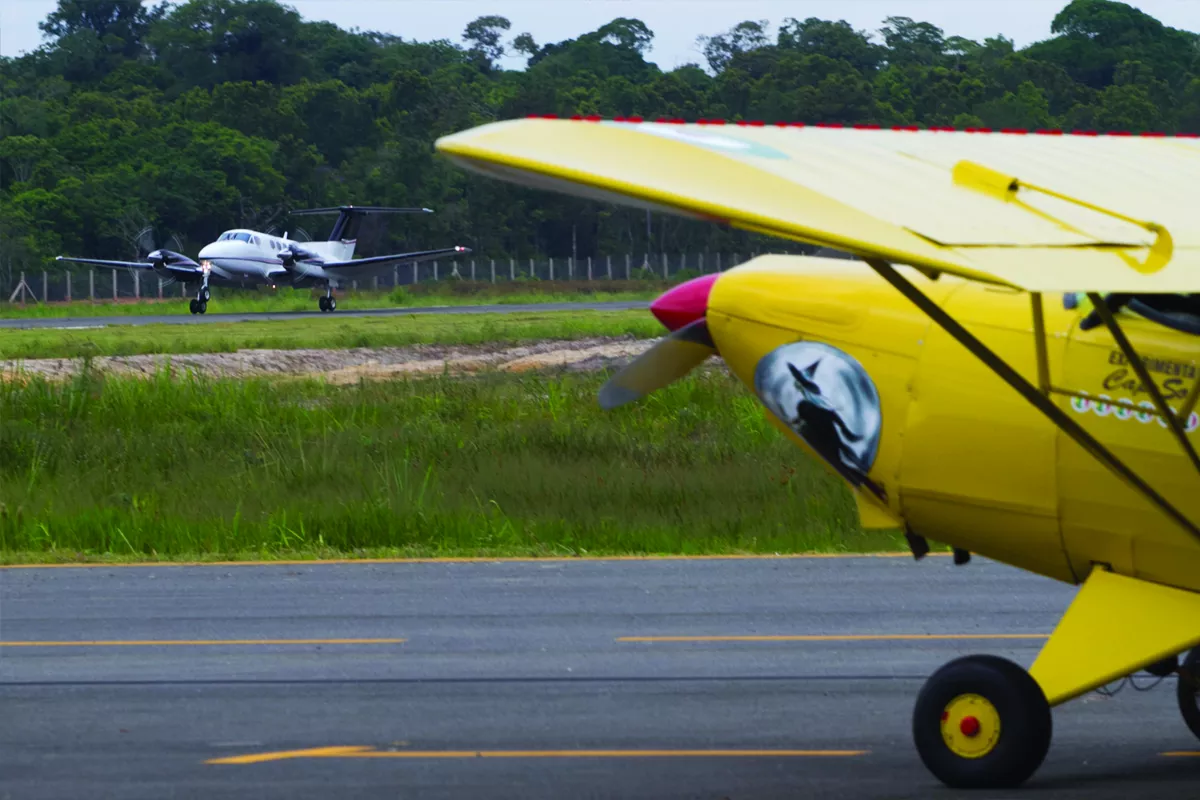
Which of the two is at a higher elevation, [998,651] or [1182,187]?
[1182,187]

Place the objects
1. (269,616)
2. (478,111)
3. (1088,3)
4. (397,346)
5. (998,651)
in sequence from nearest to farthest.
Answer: (998,651) → (269,616) → (397,346) → (478,111) → (1088,3)

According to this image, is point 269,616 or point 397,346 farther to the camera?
point 397,346

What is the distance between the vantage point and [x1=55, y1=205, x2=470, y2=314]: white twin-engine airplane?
5491 centimetres

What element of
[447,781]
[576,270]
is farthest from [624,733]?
[576,270]

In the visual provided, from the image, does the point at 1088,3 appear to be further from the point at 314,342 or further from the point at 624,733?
the point at 624,733

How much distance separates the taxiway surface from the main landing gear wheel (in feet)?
139

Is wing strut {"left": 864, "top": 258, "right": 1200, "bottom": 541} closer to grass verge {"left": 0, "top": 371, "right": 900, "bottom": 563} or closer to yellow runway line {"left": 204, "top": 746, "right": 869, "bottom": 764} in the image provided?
yellow runway line {"left": 204, "top": 746, "right": 869, "bottom": 764}

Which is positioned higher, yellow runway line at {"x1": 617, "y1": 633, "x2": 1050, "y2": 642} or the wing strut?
the wing strut

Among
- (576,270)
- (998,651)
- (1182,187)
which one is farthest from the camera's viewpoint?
(576,270)

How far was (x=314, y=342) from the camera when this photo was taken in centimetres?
3894

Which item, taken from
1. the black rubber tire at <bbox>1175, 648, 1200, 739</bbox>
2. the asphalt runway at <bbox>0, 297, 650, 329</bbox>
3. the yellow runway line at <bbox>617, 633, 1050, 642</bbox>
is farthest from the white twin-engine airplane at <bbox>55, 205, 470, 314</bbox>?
the black rubber tire at <bbox>1175, 648, 1200, 739</bbox>

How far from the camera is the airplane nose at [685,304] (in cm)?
718

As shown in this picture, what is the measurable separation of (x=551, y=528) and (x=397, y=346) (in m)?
24.5

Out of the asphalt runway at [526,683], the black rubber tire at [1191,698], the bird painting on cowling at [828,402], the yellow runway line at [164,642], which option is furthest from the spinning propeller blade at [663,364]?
the yellow runway line at [164,642]
